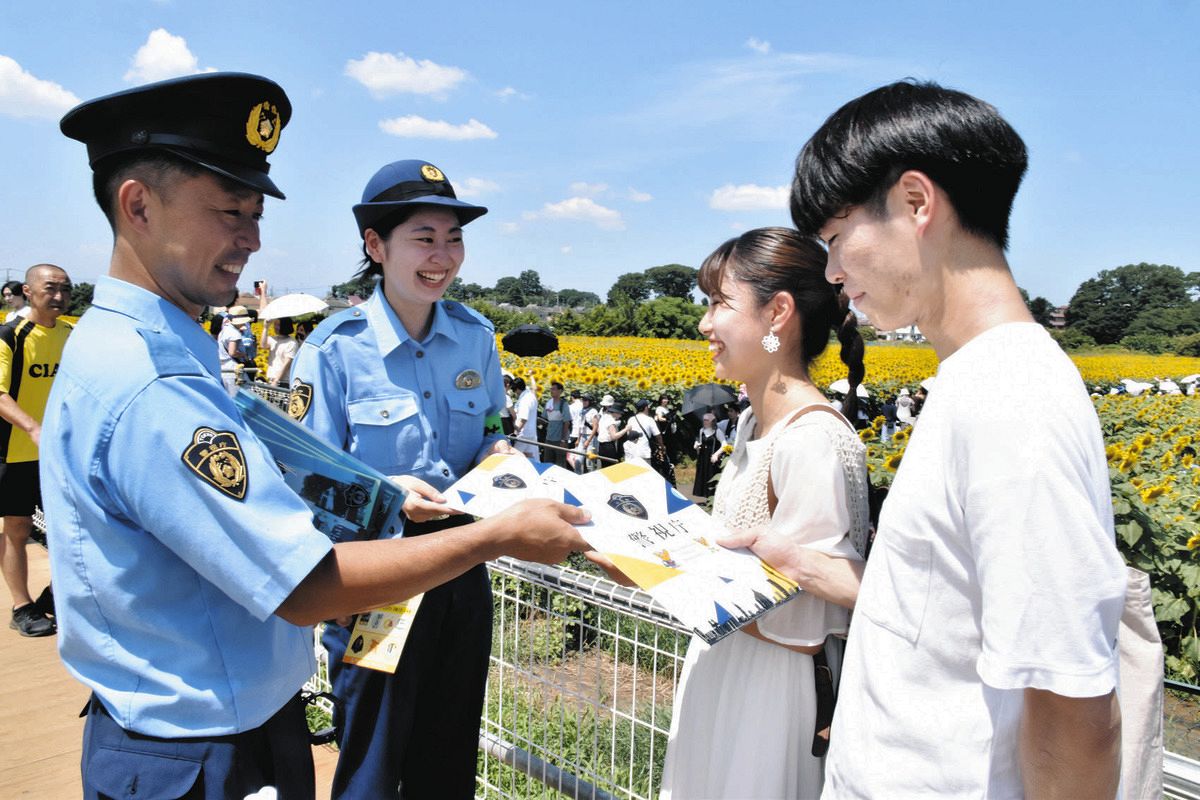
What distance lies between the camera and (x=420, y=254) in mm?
2342

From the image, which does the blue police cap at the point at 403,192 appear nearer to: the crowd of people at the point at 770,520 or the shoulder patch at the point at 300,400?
the shoulder patch at the point at 300,400

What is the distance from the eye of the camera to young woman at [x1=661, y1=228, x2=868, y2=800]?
69.3 inches

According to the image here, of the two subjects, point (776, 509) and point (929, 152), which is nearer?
point (929, 152)

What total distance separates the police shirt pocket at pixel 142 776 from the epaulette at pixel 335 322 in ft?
4.21

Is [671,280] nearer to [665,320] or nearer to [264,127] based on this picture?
[665,320]

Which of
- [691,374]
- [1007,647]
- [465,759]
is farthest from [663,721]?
[691,374]

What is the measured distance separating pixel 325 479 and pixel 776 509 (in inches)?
38.8

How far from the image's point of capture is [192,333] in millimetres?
1411

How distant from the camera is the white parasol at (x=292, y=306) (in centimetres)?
1352

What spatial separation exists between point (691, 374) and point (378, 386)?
16.2 meters

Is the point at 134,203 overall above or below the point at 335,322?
above

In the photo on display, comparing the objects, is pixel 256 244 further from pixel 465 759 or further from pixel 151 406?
pixel 465 759

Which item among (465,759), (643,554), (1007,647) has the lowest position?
(465,759)

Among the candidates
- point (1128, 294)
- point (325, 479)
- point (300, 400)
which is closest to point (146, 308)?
point (325, 479)
